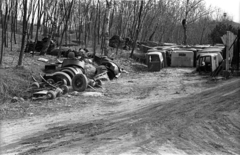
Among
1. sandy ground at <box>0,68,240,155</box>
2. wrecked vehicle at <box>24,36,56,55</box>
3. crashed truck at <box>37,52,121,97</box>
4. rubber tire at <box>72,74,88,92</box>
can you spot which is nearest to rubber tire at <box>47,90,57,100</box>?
sandy ground at <box>0,68,240,155</box>

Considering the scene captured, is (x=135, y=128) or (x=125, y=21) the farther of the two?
(x=125, y=21)

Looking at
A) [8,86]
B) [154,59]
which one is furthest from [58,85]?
[154,59]

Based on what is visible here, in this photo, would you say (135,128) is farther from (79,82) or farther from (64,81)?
(64,81)

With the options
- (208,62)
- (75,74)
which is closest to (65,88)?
(75,74)

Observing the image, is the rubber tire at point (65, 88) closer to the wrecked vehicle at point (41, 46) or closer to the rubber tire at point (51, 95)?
the rubber tire at point (51, 95)

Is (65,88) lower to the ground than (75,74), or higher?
lower

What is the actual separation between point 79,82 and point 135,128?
17.5 feet

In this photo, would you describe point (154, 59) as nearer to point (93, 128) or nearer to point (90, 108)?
→ point (90, 108)

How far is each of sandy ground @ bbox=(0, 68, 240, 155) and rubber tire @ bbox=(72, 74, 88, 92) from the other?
1.09 metres

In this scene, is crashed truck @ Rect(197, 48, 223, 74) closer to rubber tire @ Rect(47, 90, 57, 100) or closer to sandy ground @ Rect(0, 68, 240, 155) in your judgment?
sandy ground @ Rect(0, 68, 240, 155)

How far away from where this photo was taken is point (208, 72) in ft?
56.2

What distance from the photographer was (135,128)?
6.50 m

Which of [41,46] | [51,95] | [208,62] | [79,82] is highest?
[41,46]

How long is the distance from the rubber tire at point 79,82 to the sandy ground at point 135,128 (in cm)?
109
